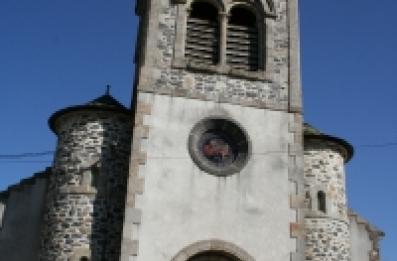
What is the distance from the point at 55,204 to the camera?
14109 millimetres

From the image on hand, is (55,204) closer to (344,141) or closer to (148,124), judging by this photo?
(148,124)

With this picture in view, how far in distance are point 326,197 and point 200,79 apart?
463 centimetres

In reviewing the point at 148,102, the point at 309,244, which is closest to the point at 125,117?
the point at 148,102

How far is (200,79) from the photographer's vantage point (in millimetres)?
15180

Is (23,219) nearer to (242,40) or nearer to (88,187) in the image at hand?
(88,187)

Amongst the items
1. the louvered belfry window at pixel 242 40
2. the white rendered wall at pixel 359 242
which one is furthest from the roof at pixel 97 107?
the white rendered wall at pixel 359 242

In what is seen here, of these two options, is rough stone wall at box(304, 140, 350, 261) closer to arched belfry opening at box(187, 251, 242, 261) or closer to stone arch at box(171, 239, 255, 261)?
stone arch at box(171, 239, 255, 261)

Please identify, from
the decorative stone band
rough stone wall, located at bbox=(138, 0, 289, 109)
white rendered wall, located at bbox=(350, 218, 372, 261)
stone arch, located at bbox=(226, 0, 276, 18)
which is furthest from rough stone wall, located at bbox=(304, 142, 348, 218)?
the decorative stone band

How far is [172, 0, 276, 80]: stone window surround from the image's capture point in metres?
15.4

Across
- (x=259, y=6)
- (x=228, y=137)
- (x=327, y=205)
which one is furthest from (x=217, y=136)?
(x=259, y=6)

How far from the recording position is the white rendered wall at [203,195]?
42.9 ft

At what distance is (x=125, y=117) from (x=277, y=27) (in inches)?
206

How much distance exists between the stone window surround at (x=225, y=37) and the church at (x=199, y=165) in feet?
0.11

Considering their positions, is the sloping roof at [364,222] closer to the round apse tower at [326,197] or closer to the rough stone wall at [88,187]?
the round apse tower at [326,197]
